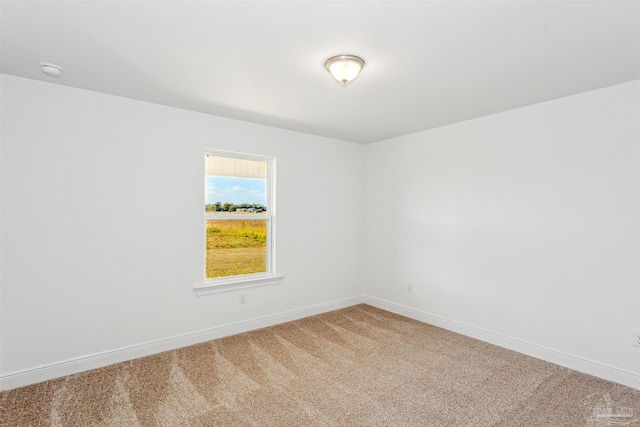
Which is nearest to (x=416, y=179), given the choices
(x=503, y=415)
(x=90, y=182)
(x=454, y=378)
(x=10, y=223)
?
(x=454, y=378)

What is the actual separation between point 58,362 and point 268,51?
118 inches

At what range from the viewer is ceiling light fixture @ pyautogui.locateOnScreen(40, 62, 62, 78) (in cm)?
230

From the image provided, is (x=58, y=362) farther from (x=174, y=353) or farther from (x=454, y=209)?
(x=454, y=209)

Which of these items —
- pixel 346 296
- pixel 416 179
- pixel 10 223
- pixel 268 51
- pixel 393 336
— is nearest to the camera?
pixel 268 51

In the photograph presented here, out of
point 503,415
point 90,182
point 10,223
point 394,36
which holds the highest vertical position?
point 394,36

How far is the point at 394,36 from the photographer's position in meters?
1.90

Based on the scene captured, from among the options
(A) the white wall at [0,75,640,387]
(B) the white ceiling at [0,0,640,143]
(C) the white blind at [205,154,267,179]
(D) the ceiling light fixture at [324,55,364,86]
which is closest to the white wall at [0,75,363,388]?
(A) the white wall at [0,75,640,387]

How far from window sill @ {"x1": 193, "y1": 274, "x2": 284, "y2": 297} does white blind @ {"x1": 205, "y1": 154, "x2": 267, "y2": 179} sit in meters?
1.21

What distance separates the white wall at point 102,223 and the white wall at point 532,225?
1.83m

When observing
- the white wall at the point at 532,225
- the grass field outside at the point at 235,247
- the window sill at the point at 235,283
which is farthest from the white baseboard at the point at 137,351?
the white wall at the point at 532,225

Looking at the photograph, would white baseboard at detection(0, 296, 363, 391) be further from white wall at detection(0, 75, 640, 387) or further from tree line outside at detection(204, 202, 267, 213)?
tree line outside at detection(204, 202, 267, 213)

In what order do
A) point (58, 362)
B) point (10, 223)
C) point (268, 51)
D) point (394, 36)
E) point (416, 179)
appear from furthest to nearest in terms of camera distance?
point (416, 179) < point (58, 362) < point (10, 223) < point (268, 51) < point (394, 36)

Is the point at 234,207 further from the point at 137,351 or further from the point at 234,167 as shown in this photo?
the point at 137,351

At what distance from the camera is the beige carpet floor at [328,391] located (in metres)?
2.18
